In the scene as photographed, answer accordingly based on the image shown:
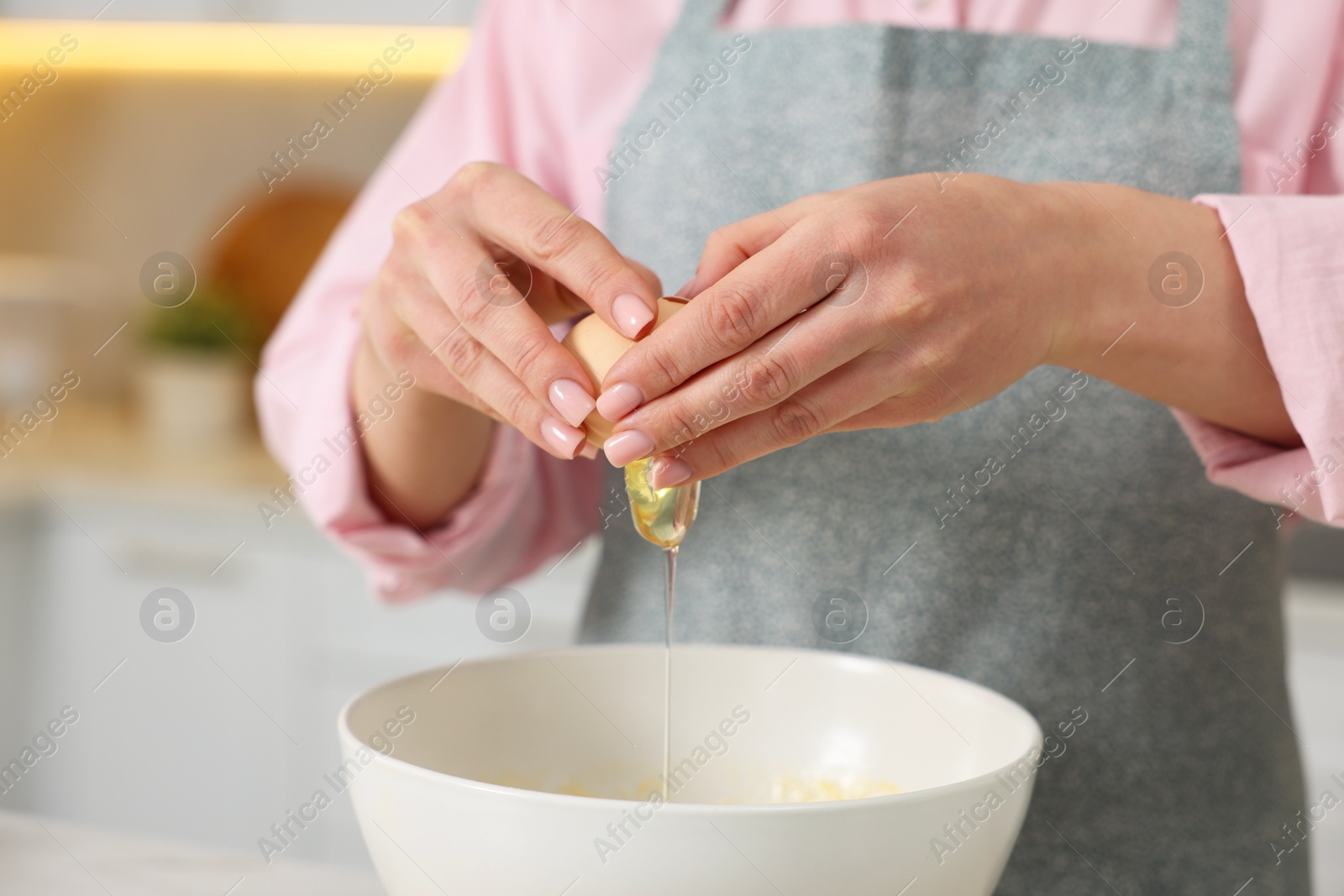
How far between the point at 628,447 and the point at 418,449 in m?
0.25

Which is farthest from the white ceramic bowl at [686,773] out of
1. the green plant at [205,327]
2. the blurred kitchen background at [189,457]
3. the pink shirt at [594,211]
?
the green plant at [205,327]

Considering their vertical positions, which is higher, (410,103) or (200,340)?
(410,103)

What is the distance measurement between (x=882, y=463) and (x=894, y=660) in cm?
11

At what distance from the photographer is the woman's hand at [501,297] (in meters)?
0.48

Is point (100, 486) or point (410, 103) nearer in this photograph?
point (100, 486)

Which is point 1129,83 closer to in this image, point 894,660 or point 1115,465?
point 1115,465

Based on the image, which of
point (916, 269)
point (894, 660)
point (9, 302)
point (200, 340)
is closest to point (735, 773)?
point (894, 660)

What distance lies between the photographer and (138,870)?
1.71 feet

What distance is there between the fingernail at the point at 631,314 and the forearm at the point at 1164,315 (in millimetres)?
168

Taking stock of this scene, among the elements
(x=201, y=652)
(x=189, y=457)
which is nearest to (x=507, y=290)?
(x=201, y=652)

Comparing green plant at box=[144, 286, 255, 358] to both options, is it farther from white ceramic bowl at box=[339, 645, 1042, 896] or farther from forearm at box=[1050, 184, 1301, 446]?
forearm at box=[1050, 184, 1301, 446]

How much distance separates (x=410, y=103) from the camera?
1915 mm

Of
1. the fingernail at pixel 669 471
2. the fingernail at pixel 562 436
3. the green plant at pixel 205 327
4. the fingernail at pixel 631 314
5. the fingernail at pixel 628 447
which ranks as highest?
the fingernail at pixel 631 314

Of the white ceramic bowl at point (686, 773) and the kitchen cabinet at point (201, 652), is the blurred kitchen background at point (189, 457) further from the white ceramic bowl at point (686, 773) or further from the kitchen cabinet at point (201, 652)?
the white ceramic bowl at point (686, 773)
